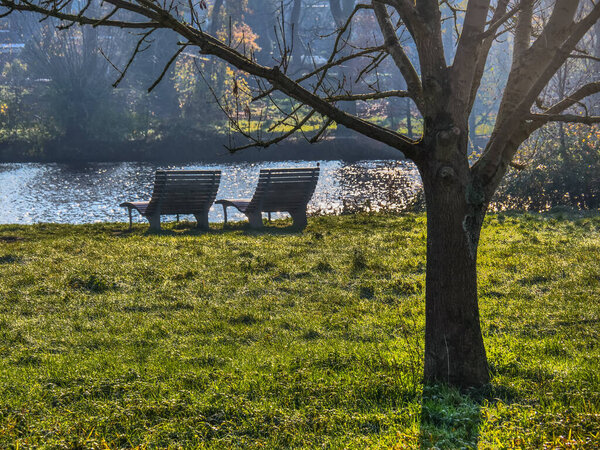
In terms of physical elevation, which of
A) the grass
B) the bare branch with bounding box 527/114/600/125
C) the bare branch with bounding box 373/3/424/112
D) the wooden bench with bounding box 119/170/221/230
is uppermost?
the bare branch with bounding box 373/3/424/112

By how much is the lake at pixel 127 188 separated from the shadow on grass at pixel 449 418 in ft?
52.8

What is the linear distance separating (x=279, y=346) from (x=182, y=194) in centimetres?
905

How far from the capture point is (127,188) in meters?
31.5

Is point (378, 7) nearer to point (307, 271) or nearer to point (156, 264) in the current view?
point (307, 271)

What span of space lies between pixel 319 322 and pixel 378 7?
3.64 m

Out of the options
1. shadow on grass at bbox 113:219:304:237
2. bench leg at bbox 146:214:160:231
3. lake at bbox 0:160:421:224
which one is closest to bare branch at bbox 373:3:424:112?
shadow on grass at bbox 113:219:304:237

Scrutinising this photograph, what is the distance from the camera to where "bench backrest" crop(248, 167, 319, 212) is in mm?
15586

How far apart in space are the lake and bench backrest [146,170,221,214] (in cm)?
580

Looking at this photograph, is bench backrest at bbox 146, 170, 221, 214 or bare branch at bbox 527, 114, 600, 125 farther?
bench backrest at bbox 146, 170, 221, 214

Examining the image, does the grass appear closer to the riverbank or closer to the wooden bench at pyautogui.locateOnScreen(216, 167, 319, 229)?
the wooden bench at pyautogui.locateOnScreen(216, 167, 319, 229)

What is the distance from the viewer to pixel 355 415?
16.2 ft

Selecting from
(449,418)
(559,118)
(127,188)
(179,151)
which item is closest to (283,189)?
(559,118)

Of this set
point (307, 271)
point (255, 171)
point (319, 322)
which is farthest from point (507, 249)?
point (255, 171)

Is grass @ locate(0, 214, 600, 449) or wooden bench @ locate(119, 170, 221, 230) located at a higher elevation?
wooden bench @ locate(119, 170, 221, 230)
